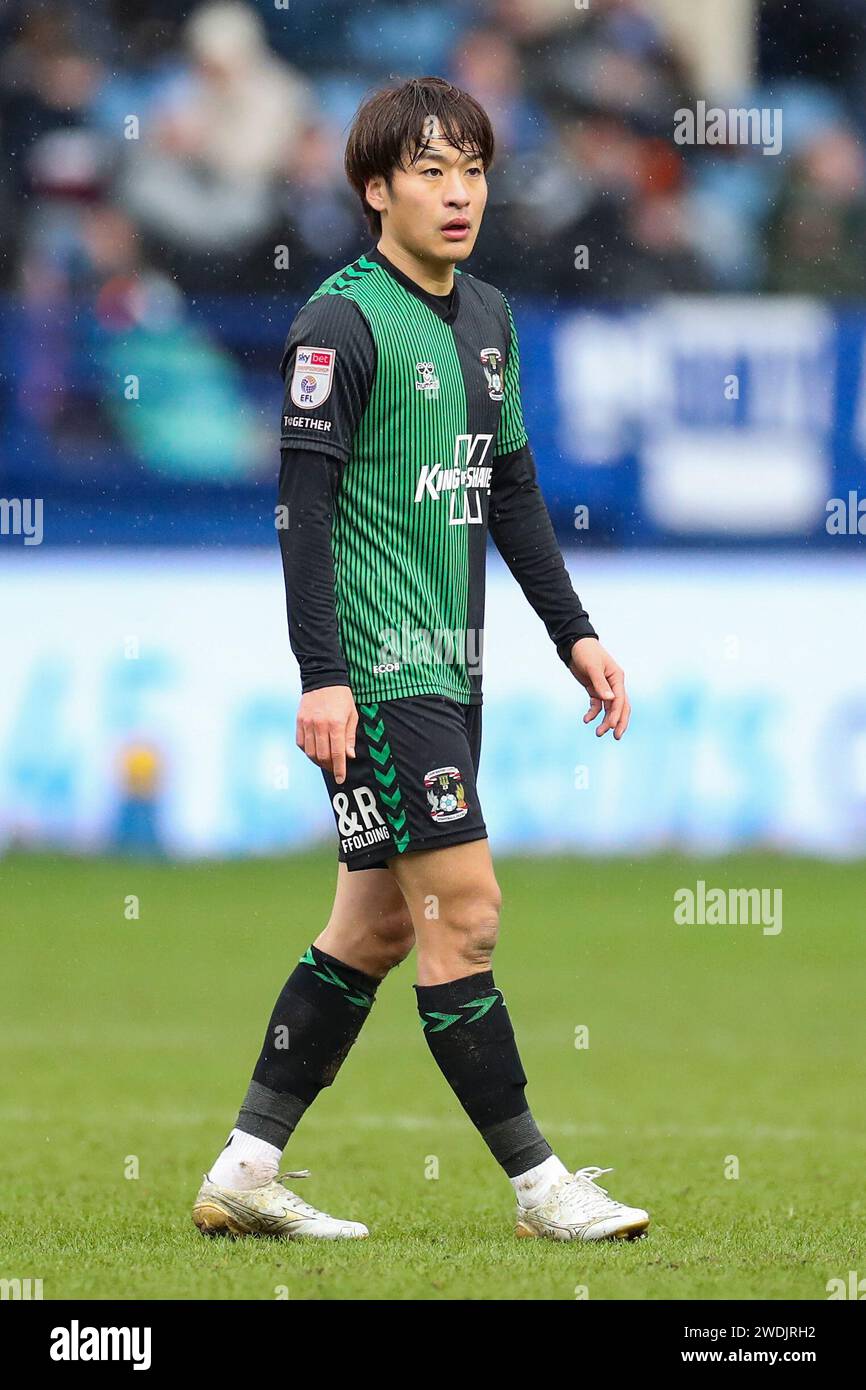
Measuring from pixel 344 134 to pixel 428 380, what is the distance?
29.0ft

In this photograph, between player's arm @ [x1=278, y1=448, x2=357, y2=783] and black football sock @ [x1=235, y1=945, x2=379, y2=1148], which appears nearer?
player's arm @ [x1=278, y1=448, x2=357, y2=783]

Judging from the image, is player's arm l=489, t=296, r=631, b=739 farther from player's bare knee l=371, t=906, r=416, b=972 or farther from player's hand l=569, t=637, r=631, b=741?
player's bare knee l=371, t=906, r=416, b=972

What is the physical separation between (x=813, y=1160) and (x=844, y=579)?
625 centimetres

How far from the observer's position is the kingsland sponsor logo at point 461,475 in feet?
12.9

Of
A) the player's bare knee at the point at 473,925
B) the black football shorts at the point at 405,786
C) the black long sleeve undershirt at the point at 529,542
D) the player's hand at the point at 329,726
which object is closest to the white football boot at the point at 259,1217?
the player's bare knee at the point at 473,925

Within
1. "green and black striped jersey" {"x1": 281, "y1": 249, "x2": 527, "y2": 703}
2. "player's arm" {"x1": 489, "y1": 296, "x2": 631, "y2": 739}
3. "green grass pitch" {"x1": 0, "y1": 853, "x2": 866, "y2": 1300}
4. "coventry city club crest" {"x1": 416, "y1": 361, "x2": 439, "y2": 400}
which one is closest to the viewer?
"green grass pitch" {"x1": 0, "y1": 853, "x2": 866, "y2": 1300}

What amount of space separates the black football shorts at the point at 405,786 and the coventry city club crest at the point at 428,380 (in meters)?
0.55

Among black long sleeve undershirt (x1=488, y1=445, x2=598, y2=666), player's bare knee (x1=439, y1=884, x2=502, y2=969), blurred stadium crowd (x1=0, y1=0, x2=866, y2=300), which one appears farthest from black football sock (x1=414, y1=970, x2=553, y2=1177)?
blurred stadium crowd (x1=0, y1=0, x2=866, y2=300)

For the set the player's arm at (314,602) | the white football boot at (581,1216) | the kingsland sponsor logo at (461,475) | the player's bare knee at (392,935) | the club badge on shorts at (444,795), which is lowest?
the white football boot at (581,1216)

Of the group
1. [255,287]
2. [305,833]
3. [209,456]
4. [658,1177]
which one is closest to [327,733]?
[658,1177]

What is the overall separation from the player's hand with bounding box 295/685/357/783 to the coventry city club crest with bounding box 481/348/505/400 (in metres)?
0.71

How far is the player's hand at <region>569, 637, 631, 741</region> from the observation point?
13.5 feet

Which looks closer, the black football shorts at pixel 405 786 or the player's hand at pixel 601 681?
the black football shorts at pixel 405 786

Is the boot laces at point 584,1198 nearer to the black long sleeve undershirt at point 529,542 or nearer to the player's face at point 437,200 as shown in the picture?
the black long sleeve undershirt at point 529,542
